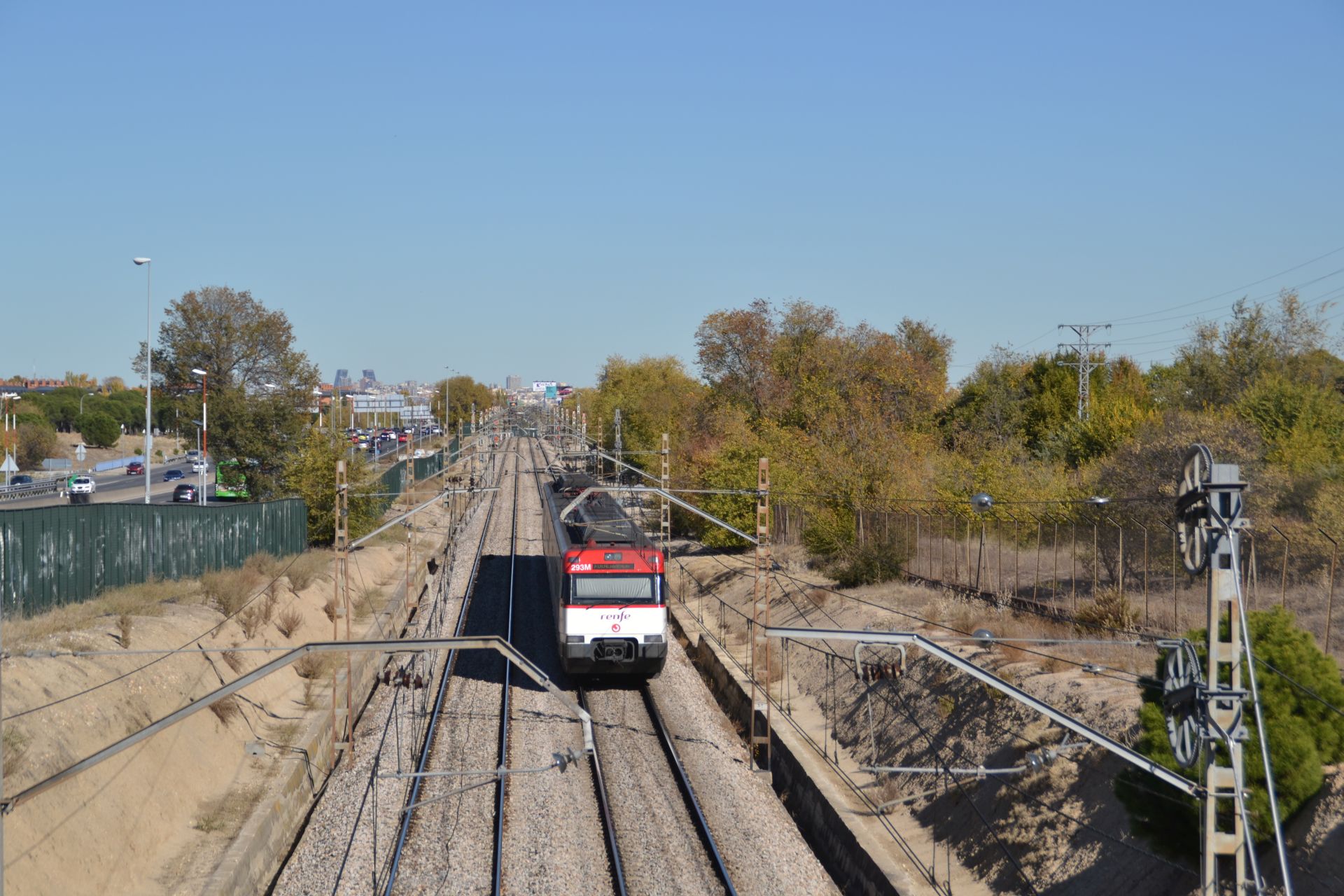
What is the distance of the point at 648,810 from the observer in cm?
1730

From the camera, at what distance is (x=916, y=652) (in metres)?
22.3

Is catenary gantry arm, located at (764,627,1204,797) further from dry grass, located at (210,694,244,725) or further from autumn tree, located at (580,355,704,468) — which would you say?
autumn tree, located at (580,355,704,468)

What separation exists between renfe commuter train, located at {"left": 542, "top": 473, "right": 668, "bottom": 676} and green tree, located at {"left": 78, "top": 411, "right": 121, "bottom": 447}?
100522 mm

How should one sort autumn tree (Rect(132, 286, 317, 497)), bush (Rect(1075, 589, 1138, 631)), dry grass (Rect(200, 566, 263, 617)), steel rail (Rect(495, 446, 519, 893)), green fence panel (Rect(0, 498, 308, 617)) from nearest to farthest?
steel rail (Rect(495, 446, 519, 893)), bush (Rect(1075, 589, 1138, 631)), green fence panel (Rect(0, 498, 308, 617)), dry grass (Rect(200, 566, 263, 617)), autumn tree (Rect(132, 286, 317, 497))

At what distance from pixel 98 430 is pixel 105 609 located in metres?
96.2

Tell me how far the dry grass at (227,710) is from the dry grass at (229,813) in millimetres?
2241

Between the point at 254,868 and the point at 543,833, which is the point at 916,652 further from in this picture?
the point at 254,868

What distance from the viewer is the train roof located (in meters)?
22.9

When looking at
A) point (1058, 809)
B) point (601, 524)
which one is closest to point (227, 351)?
point (601, 524)

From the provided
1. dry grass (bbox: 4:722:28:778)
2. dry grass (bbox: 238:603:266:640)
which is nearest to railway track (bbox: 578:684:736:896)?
dry grass (bbox: 4:722:28:778)

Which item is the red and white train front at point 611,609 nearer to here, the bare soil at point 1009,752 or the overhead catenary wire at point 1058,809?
the bare soil at point 1009,752

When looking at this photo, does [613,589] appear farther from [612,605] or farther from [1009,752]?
[1009,752]

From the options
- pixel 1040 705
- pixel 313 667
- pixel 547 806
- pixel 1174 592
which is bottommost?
pixel 547 806

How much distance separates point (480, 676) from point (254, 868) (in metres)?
11.5
